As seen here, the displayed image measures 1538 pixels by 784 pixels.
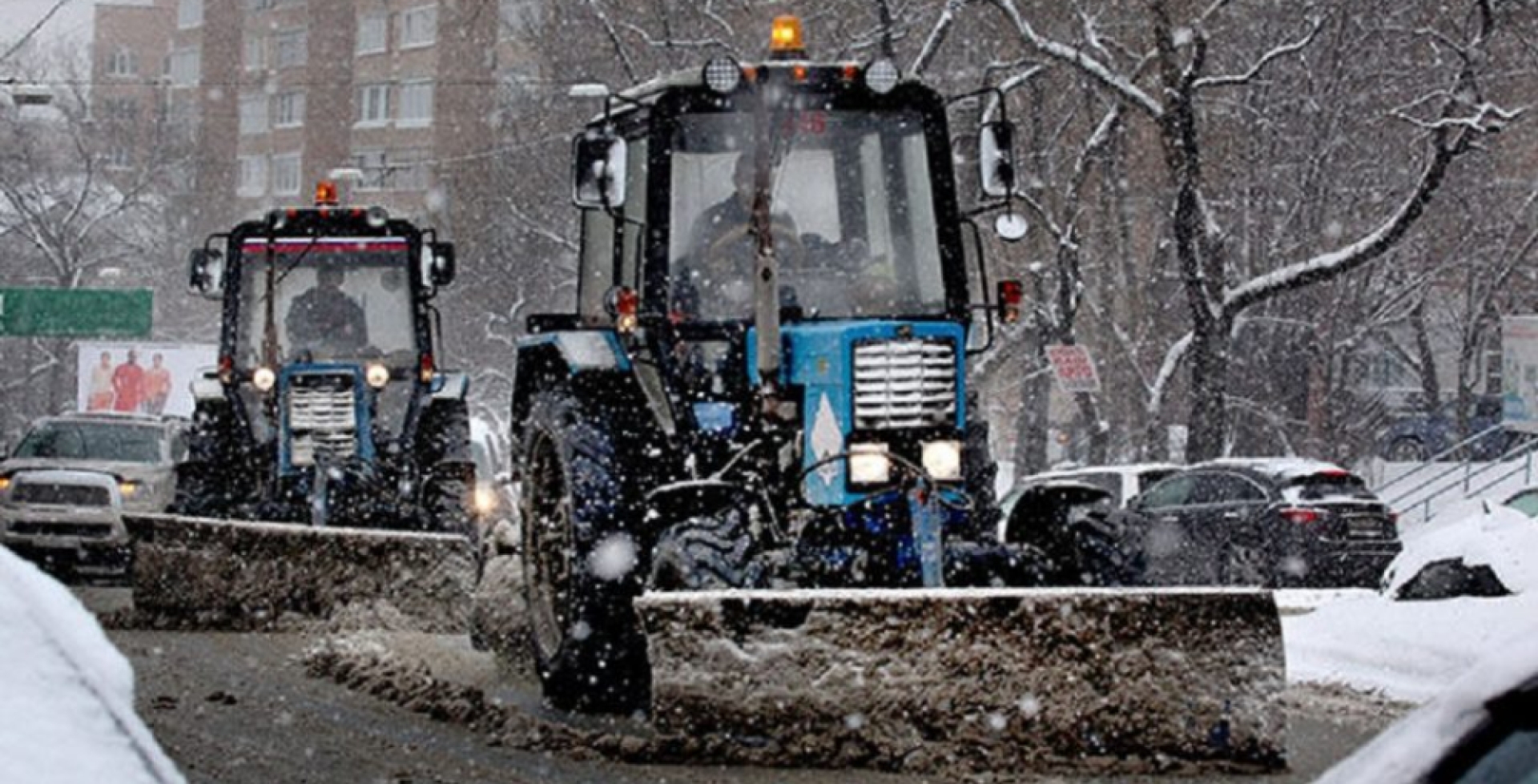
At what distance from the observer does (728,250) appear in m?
10.7

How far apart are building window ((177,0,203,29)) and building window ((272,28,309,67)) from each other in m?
7.74

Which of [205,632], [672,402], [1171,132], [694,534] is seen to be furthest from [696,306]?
[1171,132]

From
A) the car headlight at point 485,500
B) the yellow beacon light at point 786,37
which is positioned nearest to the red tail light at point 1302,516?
the car headlight at point 485,500

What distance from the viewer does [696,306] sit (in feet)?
35.1

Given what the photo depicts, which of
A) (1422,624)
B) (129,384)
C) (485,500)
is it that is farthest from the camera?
(129,384)

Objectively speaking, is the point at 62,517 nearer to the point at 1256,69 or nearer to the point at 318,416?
the point at 318,416

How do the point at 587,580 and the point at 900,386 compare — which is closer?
the point at 900,386

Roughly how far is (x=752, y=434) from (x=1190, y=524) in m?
14.9

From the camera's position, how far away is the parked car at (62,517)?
21.0 meters

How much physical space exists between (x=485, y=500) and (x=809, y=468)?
31.1 ft

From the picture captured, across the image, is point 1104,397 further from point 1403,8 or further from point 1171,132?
point 1171,132

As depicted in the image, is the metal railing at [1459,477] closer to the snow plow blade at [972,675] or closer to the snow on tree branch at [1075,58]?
the snow on tree branch at [1075,58]

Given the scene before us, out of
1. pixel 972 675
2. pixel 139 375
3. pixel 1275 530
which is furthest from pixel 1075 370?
pixel 139 375

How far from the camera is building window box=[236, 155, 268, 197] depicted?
90.2 m
